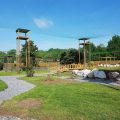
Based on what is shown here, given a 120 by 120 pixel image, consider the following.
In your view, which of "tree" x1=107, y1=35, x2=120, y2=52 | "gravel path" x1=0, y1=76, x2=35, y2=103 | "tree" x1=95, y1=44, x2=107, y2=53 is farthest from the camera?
"tree" x1=95, y1=44, x2=107, y2=53

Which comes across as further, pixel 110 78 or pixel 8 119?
pixel 110 78

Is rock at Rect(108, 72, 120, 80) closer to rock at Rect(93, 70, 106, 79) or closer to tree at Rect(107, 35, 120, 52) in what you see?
rock at Rect(93, 70, 106, 79)

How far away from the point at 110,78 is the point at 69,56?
948 inches

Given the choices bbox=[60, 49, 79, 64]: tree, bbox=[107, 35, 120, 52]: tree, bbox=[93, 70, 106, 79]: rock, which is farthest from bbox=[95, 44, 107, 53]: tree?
bbox=[93, 70, 106, 79]: rock

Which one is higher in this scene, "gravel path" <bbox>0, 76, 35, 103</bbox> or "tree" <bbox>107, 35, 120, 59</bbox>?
"tree" <bbox>107, 35, 120, 59</bbox>

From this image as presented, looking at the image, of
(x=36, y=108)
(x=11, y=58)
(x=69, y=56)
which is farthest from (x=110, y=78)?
(x=11, y=58)

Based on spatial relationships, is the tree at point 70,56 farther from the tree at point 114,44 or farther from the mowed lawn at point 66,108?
the tree at point 114,44

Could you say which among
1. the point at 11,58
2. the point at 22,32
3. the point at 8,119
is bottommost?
the point at 8,119

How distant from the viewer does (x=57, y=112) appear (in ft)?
27.0

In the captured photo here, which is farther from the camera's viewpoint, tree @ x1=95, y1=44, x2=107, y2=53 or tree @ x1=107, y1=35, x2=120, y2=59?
tree @ x1=95, y1=44, x2=107, y2=53

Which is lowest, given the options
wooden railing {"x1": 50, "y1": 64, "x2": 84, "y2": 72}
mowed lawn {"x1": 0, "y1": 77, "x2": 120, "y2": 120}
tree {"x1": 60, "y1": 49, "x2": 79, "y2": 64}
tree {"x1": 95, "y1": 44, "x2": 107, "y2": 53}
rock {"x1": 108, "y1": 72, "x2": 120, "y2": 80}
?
mowed lawn {"x1": 0, "y1": 77, "x2": 120, "y2": 120}

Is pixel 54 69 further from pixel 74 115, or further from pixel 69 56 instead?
pixel 74 115

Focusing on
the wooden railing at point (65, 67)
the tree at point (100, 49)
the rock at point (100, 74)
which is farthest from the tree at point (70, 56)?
the tree at point (100, 49)

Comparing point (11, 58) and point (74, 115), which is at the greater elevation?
point (11, 58)
